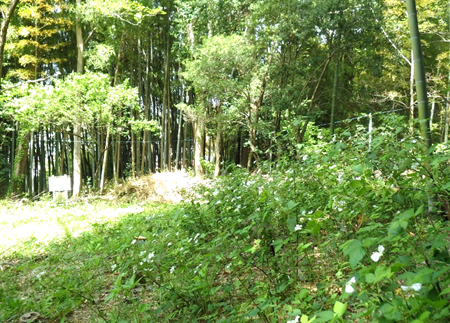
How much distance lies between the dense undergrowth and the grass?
2 centimetres

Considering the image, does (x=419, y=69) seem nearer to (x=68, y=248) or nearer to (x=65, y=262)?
(x=65, y=262)

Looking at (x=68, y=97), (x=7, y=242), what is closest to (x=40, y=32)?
(x=68, y=97)

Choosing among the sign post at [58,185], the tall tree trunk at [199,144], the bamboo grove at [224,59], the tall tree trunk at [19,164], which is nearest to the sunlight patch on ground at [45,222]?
the sign post at [58,185]

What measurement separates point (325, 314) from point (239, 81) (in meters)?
7.88

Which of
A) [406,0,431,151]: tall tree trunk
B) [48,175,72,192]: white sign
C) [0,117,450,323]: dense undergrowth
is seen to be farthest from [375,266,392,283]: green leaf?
[48,175,72,192]: white sign

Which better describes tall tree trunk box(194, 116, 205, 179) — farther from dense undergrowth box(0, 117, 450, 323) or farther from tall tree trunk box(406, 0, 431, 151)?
tall tree trunk box(406, 0, 431, 151)

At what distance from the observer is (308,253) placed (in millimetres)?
1864

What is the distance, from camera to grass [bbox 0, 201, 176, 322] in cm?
223

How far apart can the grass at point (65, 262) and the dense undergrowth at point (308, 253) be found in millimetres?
21

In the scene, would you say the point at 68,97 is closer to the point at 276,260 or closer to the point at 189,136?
the point at 189,136

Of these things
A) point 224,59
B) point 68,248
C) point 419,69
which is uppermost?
point 224,59

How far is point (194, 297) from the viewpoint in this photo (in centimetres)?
183

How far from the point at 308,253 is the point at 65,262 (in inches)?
105

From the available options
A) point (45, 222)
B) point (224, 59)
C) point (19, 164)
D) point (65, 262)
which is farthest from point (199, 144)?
point (65, 262)
